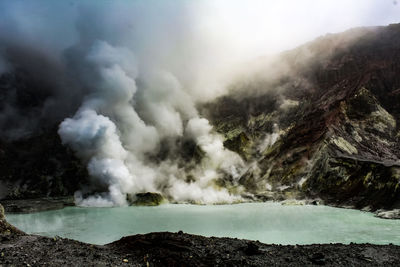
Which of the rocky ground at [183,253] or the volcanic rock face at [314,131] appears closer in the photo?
the rocky ground at [183,253]

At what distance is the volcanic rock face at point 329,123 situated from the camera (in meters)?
54.1

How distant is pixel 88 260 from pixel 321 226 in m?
23.2

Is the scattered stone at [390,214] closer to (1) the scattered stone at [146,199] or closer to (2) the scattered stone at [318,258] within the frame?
(2) the scattered stone at [318,258]

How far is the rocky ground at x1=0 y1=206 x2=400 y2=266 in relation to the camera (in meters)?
13.9

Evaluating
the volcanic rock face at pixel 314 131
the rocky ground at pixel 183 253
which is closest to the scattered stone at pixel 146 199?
the volcanic rock face at pixel 314 131

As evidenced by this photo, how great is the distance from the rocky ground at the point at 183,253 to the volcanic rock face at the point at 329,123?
27.8 metres

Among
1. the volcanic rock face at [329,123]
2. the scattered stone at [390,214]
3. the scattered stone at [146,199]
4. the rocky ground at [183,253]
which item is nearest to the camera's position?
the rocky ground at [183,253]

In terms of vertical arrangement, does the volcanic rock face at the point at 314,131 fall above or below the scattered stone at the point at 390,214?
above

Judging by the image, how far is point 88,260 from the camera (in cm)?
1422

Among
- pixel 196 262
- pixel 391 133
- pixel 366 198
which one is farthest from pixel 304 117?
pixel 196 262

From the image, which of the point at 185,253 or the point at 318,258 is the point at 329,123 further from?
the point at 185,253

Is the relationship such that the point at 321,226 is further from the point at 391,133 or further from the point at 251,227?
the point at 391,133

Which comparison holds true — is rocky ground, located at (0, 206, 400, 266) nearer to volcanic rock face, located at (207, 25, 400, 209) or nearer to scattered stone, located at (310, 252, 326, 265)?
scattered stone, located at (310, 252, 326, 265)

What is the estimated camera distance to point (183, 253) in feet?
48.5
